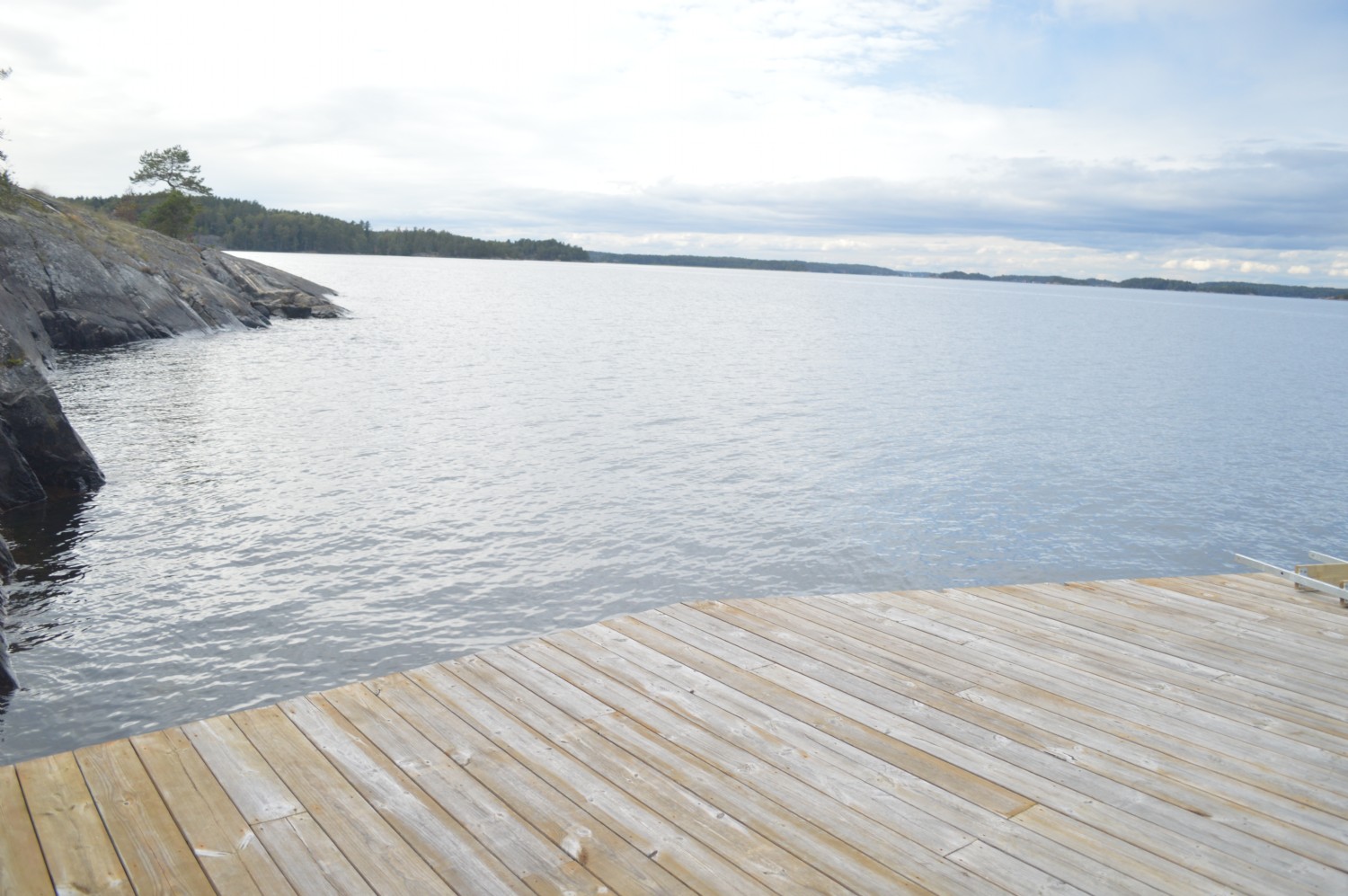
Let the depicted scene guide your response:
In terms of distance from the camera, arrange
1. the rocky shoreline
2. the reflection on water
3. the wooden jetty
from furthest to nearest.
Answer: the rocky shoreline
the reflection on water
the wooden jetty

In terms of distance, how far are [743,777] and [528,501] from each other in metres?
11.7

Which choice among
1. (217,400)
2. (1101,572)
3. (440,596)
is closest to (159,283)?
(217,400)

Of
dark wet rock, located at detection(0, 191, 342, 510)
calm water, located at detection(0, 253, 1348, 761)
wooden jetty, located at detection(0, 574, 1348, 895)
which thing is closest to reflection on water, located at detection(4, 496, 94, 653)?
calm water, located at detection(0, 253, 1348, 761)

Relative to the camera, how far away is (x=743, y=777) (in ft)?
16.0

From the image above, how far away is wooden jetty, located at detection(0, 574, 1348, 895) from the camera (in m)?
4.05

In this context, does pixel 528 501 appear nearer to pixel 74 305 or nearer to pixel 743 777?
pixel 743 777

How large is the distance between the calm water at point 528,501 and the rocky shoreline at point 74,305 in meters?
0.98

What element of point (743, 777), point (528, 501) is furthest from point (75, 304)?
point (743, 777)

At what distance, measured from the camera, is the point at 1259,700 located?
19.7 ft

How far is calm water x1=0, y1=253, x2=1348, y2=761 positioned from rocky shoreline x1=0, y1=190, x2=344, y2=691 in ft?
3.20

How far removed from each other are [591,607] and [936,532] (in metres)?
7.14

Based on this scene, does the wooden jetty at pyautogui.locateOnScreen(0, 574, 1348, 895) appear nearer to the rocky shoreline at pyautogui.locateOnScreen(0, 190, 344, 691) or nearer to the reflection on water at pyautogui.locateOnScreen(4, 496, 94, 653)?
the rocky shoreline at pyautogui.locateOnScreen(0, 190, 344, 691)

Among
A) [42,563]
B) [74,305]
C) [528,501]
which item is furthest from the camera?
[74,305]

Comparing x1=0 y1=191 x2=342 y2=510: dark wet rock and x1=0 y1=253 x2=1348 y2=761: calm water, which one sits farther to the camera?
x1=0 y1=191 x2=342 y2=510: dark wet rock
